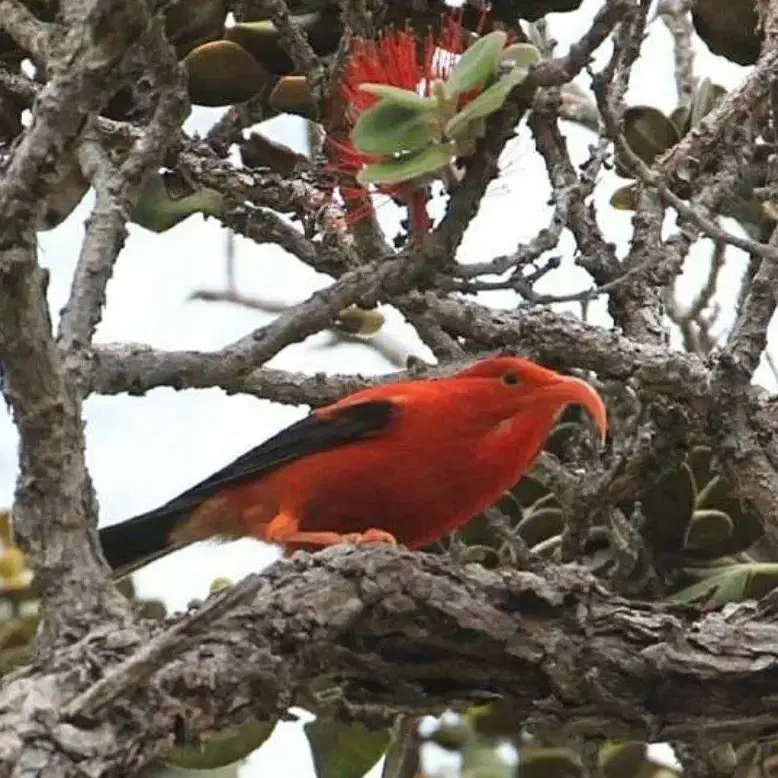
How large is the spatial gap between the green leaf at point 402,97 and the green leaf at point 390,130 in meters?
0.01

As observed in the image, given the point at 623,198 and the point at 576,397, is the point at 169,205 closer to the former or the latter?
the point at 576,397

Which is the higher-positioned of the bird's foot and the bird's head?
the bird's head

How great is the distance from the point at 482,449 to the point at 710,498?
336 mm

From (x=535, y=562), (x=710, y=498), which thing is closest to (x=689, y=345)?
(x=710, y=498)

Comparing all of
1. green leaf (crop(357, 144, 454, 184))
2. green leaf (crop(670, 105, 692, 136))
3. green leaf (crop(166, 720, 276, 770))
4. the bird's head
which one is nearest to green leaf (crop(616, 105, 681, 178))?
green leaf (crop(670, 105, 692, 136))

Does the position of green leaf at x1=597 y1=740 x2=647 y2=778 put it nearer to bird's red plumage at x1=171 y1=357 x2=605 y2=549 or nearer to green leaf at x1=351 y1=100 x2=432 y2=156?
bird's red plumage at x1=171 y1=357 x2=605 y2=549

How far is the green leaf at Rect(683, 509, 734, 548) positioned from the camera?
2506 millimetres

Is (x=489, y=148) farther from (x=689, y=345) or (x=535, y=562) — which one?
(x=689, y=345)

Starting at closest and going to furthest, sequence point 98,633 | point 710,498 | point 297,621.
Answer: point 98,633 → point 297,621 → point 710,498

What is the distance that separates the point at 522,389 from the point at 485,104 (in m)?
0.79

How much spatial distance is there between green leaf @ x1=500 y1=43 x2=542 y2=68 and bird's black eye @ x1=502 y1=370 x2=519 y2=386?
0.72m

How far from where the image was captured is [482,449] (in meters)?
2.67

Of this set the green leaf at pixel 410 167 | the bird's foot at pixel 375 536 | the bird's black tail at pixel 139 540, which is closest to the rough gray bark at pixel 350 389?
the green leaf at pixel 410 167

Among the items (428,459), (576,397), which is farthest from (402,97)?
(428,459)
